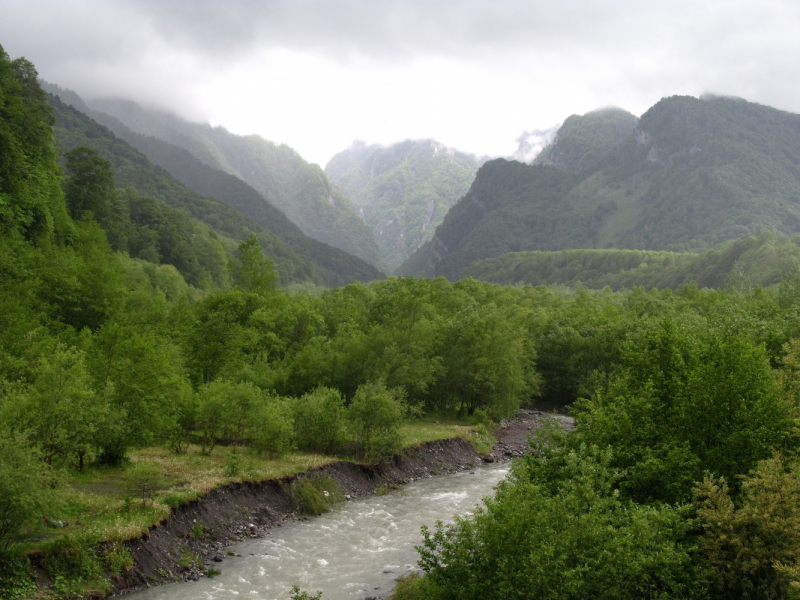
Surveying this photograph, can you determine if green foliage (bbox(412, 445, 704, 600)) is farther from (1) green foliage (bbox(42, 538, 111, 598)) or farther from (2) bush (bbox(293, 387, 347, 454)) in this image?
(2) bush (bbox(293, 387, 347, 454))

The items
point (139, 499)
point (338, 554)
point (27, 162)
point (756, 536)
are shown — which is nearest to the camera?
point (756, 536)

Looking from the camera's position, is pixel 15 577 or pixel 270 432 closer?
pixel 15 577

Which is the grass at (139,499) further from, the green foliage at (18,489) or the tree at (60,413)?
the tree at (60,413)

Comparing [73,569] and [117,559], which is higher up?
[73,569]

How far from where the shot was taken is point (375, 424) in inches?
1855

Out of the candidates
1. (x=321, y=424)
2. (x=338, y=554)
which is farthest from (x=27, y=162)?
(x=338, y=554)

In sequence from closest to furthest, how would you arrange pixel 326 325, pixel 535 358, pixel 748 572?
pixel 748 572 < pixel 326 325 < pixel 535 358

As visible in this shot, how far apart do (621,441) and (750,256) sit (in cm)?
20400

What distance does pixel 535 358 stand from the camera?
90.4 m

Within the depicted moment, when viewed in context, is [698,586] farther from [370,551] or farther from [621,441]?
[370,551]

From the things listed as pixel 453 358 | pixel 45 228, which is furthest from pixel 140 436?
pixel 45 228

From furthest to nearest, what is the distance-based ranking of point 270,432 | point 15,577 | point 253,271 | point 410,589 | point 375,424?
point 253,271 → point 375,424 → point 270,432 → point 410,589 → point 15,577

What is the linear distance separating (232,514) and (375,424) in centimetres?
1564

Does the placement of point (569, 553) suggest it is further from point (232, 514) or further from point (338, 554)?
point (232, 514)
